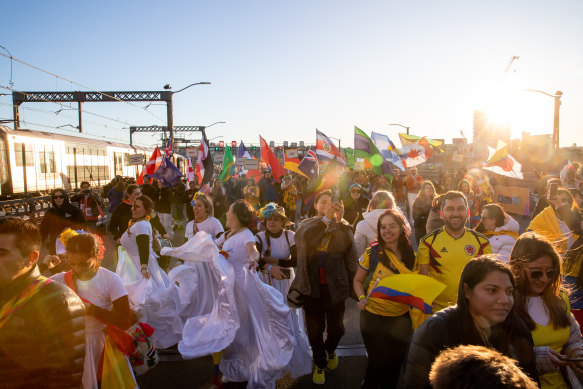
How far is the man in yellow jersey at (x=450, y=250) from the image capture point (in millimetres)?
3240

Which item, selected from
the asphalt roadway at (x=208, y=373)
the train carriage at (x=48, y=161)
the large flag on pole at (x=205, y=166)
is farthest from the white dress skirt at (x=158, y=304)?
the train carriage at (x=48, y=161)

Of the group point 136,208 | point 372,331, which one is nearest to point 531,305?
point 372,331

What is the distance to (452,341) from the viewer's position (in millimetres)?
1900

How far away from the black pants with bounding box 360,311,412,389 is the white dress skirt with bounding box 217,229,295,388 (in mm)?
968

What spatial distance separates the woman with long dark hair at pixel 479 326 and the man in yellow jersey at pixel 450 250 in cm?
120

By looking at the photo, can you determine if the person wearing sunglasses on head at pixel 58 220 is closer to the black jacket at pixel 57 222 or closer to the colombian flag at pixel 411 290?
the black jacket at pixel 57 222

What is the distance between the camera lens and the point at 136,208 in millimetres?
5152

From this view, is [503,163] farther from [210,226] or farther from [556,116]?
[556,116]

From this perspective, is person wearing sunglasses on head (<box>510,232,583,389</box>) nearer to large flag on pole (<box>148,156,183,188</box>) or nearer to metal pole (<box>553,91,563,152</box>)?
large flag on pole (<box>148,156,183,188</box>)

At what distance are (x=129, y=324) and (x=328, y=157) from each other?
979 centimetres

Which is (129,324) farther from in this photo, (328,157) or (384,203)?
(328,157)

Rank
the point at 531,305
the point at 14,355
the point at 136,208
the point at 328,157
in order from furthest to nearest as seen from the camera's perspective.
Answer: the point at 328,157
the point at 136,208
the point at 531,305
the point at 14,355

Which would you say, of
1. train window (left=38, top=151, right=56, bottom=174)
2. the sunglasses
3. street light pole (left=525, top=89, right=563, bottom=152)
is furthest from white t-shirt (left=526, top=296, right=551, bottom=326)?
train window (left=38, top=151, right=56, bottom=174)

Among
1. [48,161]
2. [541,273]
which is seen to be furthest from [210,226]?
[48,161]
